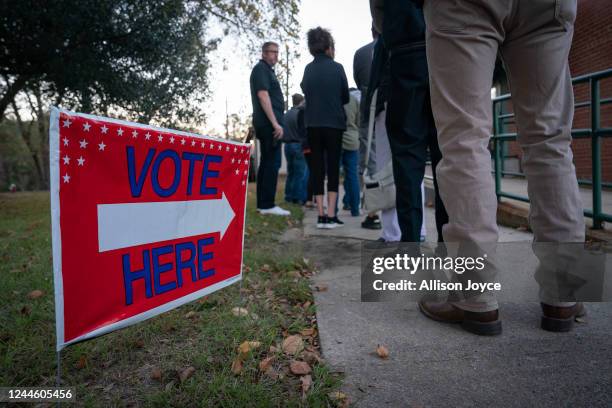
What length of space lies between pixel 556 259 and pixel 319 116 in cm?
305

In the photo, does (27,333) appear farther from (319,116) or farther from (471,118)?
(319,116)

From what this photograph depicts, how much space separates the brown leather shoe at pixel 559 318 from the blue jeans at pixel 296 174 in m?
5.55

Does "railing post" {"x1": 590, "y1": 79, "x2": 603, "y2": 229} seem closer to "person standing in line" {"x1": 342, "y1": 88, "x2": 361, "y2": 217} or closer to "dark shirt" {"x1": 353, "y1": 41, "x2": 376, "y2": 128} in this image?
"dark shirt" {"x1": 353, "y1": 41, "x2": 376, "y2": 128}

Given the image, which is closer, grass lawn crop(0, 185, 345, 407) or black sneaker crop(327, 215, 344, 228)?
grass lawn crop(0, 185, 345, 407)

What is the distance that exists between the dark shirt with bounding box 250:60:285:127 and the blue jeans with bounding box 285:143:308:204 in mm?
1526

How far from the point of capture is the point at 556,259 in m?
1.66

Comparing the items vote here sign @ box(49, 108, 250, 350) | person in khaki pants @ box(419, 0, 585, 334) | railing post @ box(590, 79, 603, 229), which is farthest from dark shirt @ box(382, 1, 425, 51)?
railing post @ box(590, 79, 603, 229)

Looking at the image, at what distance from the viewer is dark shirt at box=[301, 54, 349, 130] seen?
14.3 feet

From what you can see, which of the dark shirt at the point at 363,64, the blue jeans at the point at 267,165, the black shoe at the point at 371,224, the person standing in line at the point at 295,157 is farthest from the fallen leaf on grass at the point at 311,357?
the person standing in line at the point at 295,157

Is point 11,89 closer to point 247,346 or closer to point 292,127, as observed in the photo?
point 292,127

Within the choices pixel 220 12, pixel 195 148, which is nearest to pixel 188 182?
pixel 195 148

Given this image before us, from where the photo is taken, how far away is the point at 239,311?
201cm

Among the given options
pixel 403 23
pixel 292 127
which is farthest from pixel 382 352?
pixel 292 127

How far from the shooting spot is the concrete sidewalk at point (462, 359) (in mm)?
1240
